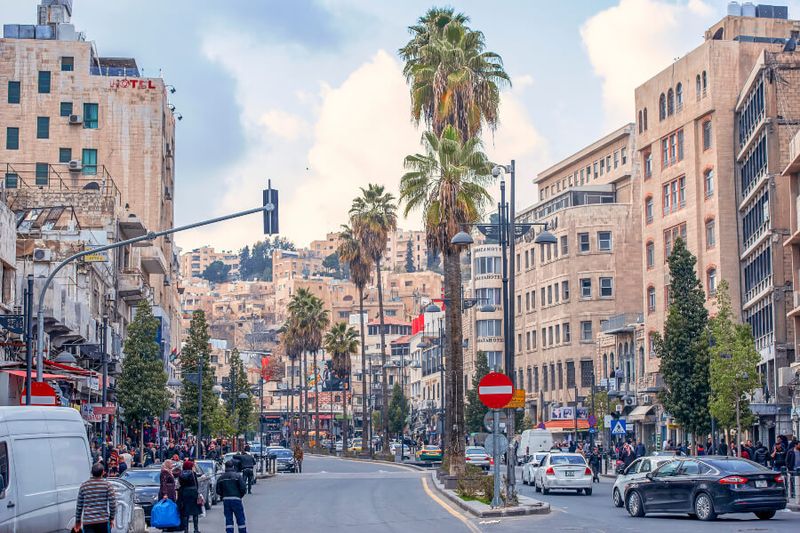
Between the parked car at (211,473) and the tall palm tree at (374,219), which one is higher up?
the tall palm tree at (374,219)

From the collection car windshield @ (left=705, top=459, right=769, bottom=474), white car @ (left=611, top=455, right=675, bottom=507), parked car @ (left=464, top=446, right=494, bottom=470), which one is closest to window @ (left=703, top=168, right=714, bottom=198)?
parked car @ (left=464, top=446, right=494, bottom=470)

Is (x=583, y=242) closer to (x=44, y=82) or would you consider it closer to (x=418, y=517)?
(x=44, y=82)

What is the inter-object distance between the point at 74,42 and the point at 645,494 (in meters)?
65.6

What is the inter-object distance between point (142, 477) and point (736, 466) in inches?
555

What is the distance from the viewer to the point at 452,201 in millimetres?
45938

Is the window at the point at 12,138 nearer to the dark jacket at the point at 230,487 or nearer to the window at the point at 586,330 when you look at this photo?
the window at the point at 586,330

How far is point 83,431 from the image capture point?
20500 mm

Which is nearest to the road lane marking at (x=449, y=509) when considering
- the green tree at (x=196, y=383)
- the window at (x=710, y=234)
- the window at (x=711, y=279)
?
the window at (x=711, y=279)

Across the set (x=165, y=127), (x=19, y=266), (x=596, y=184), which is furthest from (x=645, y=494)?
(x=596, y=184)

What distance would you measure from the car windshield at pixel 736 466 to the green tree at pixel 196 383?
4921 cm

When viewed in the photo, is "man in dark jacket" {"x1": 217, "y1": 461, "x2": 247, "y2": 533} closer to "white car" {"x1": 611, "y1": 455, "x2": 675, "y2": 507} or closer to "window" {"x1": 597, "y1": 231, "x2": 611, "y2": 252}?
"white car" {"x1": 611, "y1": 455, "x2": 675, "y2": 507}

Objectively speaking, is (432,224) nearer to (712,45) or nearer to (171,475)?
(171,475)

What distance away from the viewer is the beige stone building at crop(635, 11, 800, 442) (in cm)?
5981

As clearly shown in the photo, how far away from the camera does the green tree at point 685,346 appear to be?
5391cm
